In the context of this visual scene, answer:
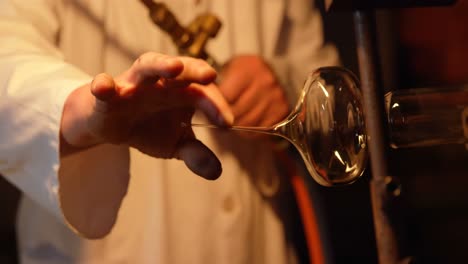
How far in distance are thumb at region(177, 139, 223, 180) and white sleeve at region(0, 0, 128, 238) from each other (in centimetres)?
14

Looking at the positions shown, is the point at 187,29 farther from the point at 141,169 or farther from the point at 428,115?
the point at 428,115

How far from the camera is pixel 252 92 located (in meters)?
0.46

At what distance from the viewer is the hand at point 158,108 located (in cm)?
24

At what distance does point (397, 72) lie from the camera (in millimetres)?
809

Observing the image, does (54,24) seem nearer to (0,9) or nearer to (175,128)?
(0,9)

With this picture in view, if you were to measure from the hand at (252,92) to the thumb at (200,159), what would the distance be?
0.56ft

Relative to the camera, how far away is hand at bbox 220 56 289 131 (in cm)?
45

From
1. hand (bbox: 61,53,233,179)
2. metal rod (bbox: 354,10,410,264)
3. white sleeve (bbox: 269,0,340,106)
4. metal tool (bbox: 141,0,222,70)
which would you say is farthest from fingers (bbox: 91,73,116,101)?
white sleeve (bbox: 269,0,340,106)

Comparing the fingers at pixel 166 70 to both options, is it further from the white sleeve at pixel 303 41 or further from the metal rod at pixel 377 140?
the white sleeve at pixel 303 41

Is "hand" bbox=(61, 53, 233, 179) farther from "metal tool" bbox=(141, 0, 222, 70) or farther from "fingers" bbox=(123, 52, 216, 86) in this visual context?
"metal tool" bbox=(141, 0, 222, 70)

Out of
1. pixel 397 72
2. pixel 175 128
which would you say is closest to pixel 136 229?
pixel 175 128

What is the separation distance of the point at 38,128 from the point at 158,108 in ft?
0.55

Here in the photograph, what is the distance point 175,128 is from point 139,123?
0.06ft

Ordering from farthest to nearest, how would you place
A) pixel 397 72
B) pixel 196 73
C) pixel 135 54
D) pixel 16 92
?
pixel 397 72, pixel 135 54, pixel 16 92, pixel 196 73
